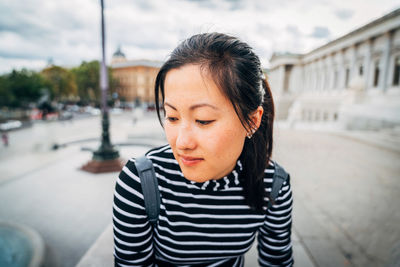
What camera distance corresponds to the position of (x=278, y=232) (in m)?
1.51

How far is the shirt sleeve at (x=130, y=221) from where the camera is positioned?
3.94ft

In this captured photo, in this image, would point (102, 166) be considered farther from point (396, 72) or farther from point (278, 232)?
point (396, 72)

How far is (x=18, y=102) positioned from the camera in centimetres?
3938

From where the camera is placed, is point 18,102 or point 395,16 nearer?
point 395,16

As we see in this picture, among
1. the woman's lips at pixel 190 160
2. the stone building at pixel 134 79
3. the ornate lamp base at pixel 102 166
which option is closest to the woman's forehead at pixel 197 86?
the woman's lips at pixel 190 160

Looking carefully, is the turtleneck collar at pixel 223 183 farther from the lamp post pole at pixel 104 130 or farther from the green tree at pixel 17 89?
the green tree at pixel 17 89

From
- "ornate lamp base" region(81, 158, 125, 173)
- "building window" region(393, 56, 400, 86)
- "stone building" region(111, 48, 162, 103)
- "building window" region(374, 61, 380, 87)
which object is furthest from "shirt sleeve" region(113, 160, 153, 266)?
"stone building" region(111, 48, 162, 103)

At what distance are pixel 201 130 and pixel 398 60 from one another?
27842mm

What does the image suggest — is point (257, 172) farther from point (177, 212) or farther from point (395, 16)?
point (395, 16)

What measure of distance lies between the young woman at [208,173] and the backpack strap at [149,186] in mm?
27

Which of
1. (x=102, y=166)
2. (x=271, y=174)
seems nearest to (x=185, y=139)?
(x=271, y=174)

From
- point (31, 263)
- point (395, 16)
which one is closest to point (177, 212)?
point (31, 263)

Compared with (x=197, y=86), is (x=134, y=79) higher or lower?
higher

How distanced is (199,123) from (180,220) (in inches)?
22.6
